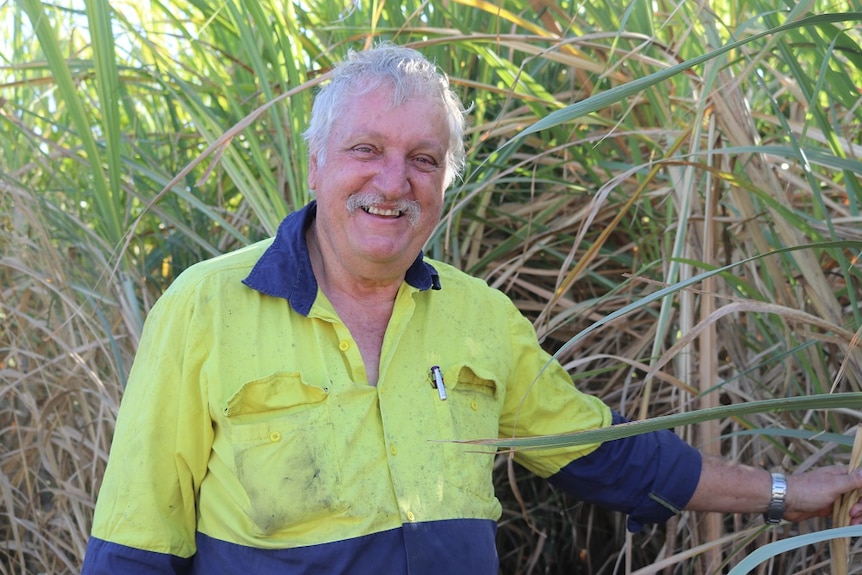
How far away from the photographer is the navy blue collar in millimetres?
1758

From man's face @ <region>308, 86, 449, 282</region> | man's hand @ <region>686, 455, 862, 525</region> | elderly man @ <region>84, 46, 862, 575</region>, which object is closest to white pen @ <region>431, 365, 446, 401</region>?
elderly man @ <region>84, 46, 862, 575</region>

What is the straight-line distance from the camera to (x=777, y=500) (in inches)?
72.3

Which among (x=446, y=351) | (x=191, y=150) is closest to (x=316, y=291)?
(x=446, y=351)

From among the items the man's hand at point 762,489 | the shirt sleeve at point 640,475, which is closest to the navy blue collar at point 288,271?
the shirt sleeve at point 640,475

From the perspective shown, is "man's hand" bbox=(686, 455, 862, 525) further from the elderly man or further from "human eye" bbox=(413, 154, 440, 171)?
"human eye" bbox=(413, 154, 440, 171)

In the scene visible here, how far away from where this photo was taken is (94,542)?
167 centimetres

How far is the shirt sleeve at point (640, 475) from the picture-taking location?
1916 mm

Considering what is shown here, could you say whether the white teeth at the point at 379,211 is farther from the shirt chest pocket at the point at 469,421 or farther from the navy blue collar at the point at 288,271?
the shirt chest pocket at the point at 469,421

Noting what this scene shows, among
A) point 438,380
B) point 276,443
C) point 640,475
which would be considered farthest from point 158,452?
point 640,475

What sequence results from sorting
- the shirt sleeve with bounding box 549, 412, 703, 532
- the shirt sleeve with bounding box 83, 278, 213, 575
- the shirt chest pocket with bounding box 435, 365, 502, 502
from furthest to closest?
the shirt sleeve with bounding box 549, 412, 703, 532
the shirt chest pocket with bounding box 435, 365, 502, 502
the shirt sleeve with bounding box 83, 278, 213, 575

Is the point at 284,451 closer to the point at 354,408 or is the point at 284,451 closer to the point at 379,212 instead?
the point at 354,408

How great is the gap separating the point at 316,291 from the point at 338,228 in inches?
4.6

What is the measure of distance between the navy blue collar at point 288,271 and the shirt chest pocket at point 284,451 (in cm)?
13

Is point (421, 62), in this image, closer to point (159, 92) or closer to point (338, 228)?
point (338, 228)
